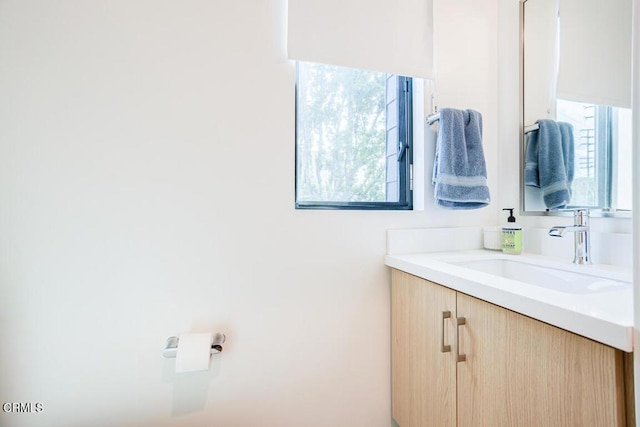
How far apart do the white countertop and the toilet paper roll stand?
744 millimetres

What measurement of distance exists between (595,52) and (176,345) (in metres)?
1.74

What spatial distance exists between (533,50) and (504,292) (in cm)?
118

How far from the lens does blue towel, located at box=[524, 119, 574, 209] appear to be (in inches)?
41.9

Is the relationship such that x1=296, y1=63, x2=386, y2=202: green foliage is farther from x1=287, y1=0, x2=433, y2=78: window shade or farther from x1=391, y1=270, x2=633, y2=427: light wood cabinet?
x1=391, y1=270, x2=633, y2=427: light wood cabinet

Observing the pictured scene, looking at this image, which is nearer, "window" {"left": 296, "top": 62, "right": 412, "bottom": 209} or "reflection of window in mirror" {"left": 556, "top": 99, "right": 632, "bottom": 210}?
"reflection of window in mirror" {"left": 556, "top": 99, "right": 632, "bottom": 210}

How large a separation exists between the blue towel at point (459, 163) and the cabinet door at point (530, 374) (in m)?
0.50

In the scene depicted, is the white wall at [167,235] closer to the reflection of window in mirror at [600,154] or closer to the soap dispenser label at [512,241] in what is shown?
the soap dispenser label at [512,241]

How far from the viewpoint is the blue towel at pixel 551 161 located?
106 centimetres

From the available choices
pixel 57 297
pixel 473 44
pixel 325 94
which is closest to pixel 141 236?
pixel 57 297

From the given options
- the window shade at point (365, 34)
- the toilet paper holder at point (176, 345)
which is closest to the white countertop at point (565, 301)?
the toilet paper holder at point (176, 345)

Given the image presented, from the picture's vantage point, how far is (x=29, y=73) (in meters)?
0.87
